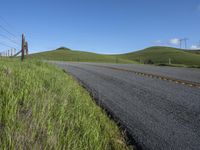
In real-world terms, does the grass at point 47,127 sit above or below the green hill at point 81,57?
below

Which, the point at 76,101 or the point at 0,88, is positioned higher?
the point at 0,88

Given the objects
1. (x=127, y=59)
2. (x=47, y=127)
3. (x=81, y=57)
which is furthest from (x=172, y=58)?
(x=47, y=127)

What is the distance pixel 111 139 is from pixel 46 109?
1.02m

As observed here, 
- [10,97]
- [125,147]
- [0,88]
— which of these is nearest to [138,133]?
[125,147]

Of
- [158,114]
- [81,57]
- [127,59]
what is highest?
[81,57]

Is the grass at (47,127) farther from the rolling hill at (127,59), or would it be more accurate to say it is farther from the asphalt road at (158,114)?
the rolling hill at (127,59)

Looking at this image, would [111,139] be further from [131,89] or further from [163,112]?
[131,89]

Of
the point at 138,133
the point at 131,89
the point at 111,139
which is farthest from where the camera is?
the point at 131,89

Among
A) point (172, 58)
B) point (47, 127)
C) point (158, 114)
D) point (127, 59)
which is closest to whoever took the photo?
point (47, 127)

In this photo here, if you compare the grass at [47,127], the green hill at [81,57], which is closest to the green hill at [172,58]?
the green hill at [81,57]

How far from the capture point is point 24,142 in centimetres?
250

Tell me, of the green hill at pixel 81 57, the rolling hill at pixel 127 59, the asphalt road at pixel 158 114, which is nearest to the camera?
the asphalt road at pixel 158 114

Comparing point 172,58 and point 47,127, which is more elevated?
point 172,58

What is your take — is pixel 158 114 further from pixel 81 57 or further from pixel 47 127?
pixel 81 57
